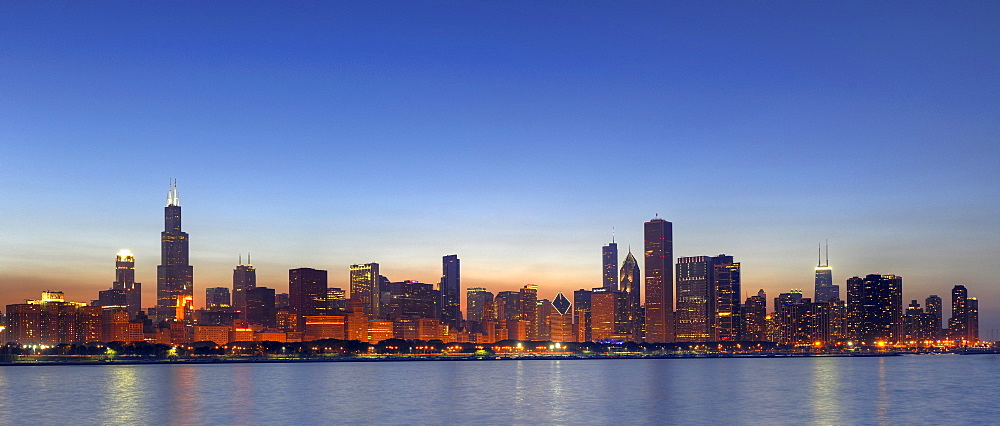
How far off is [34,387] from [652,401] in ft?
275

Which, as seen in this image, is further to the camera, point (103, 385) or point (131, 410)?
point (103, 385)

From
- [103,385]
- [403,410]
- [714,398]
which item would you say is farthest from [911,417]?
[103,385]

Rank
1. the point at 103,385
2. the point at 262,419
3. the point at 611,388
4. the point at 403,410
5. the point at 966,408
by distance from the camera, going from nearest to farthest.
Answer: the point at 262,419 → the point at 403,410 → the point at 966,408 → the point at 611,388 → the point at 103,385

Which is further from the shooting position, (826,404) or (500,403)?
(826,404)

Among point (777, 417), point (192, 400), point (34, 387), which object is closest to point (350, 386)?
point (192, 400)

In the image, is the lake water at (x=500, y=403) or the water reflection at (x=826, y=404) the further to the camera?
the water reflection at (x=826, y=404)

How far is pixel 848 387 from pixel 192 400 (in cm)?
8375

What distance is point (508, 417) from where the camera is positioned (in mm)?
77812

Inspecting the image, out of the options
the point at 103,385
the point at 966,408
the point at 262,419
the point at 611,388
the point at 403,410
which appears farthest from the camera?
the point at 103,385

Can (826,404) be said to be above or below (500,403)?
below

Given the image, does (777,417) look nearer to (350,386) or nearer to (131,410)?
(131,410)

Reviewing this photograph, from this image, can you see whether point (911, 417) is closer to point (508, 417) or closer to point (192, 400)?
point (508, 417)

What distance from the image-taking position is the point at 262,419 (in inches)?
3000

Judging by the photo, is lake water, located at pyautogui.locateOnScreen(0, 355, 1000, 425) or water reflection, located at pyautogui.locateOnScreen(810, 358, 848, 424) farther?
water reflection, located at pyautogui.locateOnScreen(810, 358, 848, 424)
